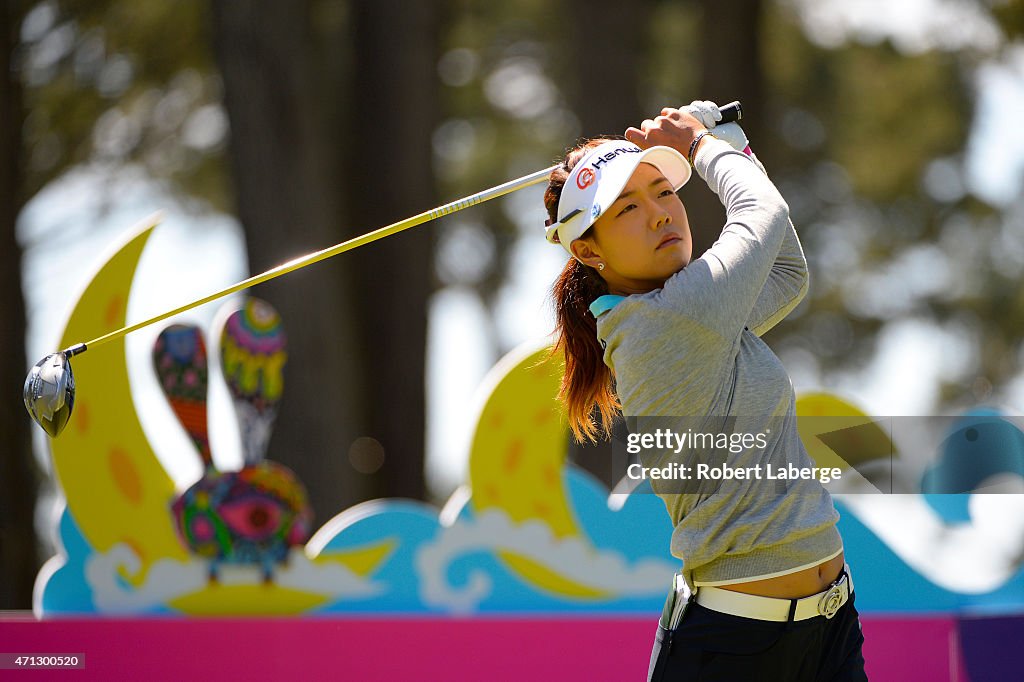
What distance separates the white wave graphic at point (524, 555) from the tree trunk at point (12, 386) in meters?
3.24

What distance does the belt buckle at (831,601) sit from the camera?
2.11 metres

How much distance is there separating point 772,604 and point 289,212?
4.95 m

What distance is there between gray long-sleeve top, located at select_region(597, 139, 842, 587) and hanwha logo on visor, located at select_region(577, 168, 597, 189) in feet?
0.80

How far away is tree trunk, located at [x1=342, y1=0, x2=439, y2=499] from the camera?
765 cm

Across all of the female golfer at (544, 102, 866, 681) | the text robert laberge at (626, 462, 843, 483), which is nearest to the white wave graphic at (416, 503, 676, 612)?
the female golfer at (544, 102, 866, 681)

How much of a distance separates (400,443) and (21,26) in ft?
11.8

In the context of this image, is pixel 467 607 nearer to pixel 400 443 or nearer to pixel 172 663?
pixel 172 663

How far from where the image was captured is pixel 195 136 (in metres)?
9.84

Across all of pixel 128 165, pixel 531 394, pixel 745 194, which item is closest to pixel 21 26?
pixel 128 165

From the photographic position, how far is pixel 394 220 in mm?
7637

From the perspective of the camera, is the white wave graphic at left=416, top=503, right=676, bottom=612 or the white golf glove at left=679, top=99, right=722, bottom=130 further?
the white wave graphic at left=416, top=503, right=676, bottom=612
